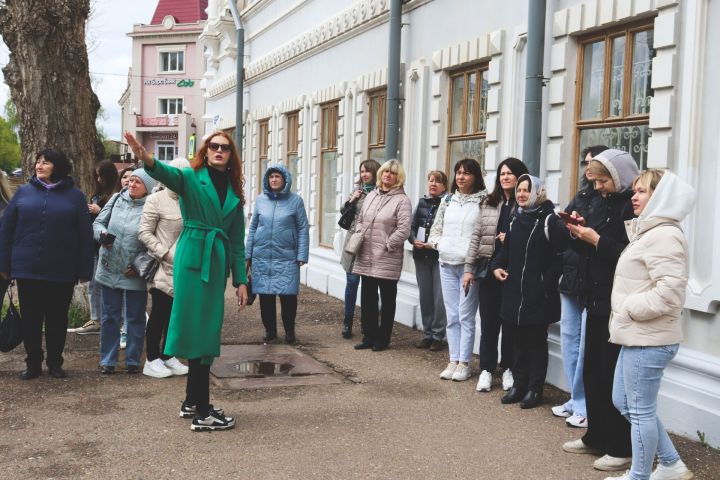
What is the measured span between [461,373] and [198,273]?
285 cm

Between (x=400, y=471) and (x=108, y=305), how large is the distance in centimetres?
366

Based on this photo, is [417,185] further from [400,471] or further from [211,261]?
[400,471]

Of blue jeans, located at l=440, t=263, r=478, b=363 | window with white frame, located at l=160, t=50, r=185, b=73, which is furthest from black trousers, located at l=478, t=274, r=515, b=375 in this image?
window with white frame, located at l=160, t=50, r=185, b=73

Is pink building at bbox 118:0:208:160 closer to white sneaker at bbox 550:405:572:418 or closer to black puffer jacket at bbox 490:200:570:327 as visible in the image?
black puffer jacket at bbox 490:200:570:327

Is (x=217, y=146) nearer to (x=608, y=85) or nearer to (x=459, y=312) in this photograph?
(x=459, y=312)

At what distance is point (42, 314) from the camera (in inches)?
302

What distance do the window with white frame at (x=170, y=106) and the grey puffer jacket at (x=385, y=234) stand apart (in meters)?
59.5

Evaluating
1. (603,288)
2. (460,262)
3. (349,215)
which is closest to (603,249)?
(603,288)

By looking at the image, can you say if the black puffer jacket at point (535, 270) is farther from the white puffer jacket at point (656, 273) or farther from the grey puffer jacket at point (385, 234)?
the grey puffer jacket at point (385, 234)

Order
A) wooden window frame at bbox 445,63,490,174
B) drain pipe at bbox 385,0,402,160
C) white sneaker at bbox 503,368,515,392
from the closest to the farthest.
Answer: white sneaker at bbox 503,368,515,392, wooden window frame at bbox 445,63,490,174, drain pipe at bbox 385,0,402,160

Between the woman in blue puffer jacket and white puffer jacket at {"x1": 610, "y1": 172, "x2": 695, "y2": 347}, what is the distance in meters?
5.24

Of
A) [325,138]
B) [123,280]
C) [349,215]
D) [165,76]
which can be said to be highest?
[165,76]

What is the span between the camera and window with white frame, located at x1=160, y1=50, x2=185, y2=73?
65.9 metres

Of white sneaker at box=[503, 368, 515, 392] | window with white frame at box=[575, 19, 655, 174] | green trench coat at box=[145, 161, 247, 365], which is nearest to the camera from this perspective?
green trench coat at box=[145, 161, 247, 365]
